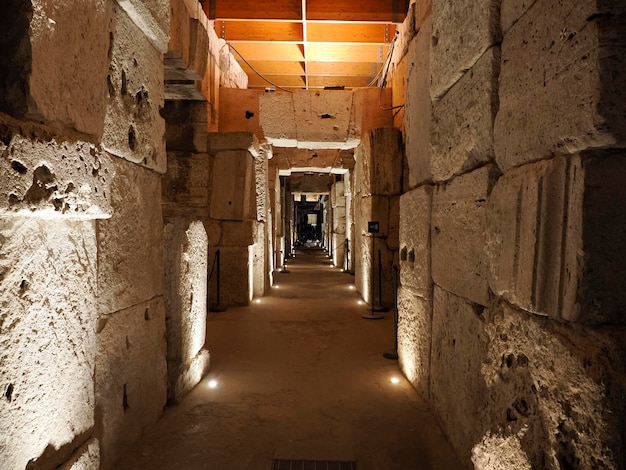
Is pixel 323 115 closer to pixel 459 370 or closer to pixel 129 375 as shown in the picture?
pixel 459 370

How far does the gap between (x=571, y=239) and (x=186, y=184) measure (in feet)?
18.8

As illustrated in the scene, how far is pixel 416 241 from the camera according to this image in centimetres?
317

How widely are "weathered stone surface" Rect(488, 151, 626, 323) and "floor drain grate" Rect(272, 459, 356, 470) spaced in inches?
55.3

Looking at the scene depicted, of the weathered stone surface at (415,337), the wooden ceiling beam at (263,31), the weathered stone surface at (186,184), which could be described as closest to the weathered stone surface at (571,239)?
the weathered stone surface at (415,337)

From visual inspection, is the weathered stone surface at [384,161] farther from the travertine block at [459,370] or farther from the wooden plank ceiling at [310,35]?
the travertine block at [459,370]

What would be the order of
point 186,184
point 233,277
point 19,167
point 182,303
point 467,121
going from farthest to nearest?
point 233,277 → point 186,184 → point 182,303 → point 467,121 → point 19,167

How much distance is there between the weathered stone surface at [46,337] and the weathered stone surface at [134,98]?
23.1 inches

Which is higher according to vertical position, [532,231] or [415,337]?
[532,231]

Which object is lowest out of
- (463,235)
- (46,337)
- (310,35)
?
(46,337)

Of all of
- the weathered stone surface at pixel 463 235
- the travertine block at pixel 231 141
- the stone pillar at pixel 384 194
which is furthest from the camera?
the stone pillar at pixel 384 194

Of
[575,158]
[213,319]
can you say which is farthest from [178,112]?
[575,158]

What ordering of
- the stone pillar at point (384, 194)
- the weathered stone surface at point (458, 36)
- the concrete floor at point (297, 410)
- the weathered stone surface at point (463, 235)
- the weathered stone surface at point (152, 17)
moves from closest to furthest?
the weathered stone surface at point (458, 36)
the weathered stone surface at point (463, 235)
the weathered stone surface at point (152, 17)
the concrete floor at point (297, 410)
the stone pillar at point (384, 194)

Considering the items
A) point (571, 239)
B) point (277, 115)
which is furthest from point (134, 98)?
point (277, 115)

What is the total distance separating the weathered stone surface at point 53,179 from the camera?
1.17 metres
